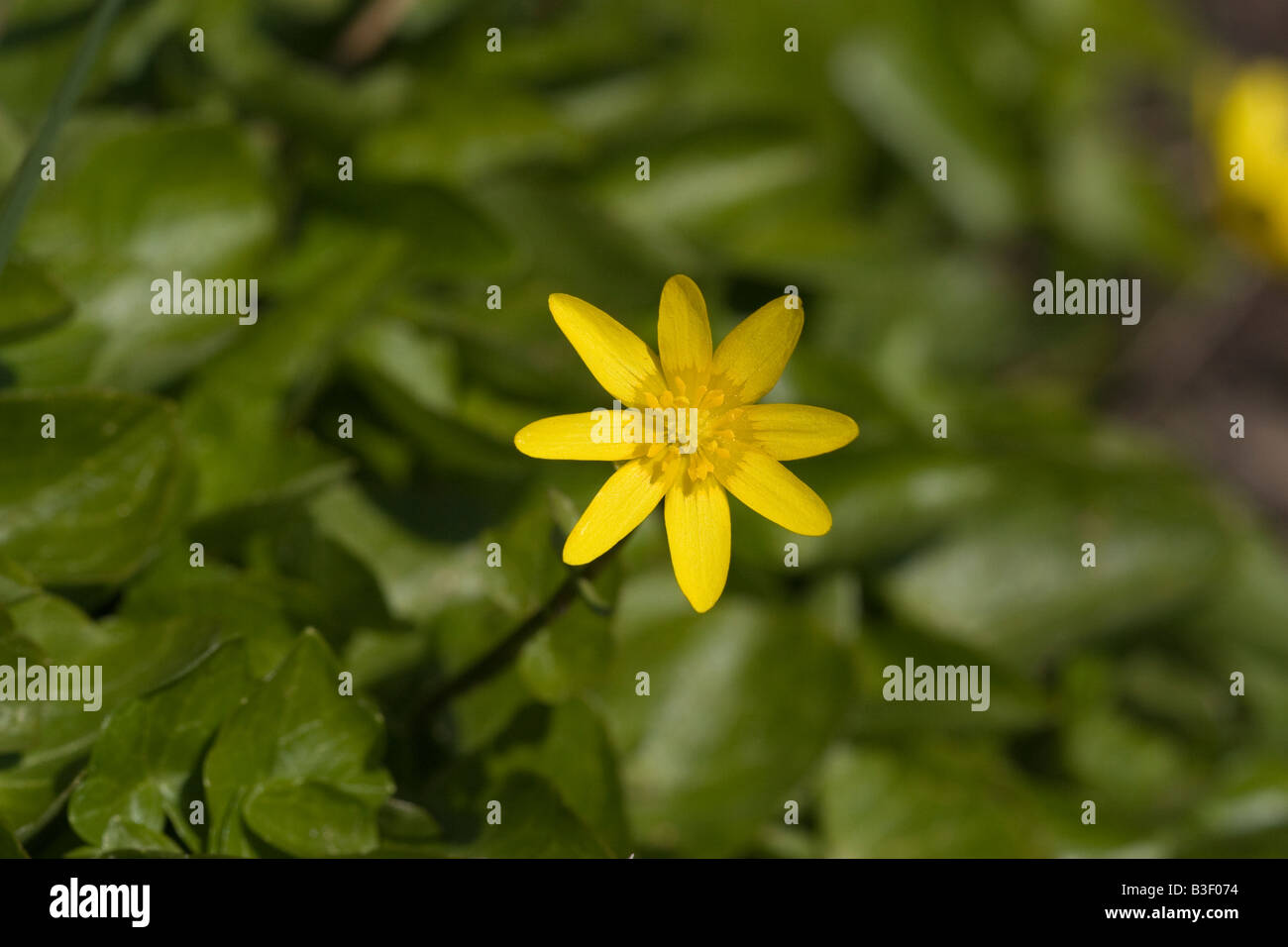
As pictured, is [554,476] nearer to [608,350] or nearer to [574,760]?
[574,760]

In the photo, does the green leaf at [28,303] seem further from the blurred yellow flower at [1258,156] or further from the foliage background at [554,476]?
the blurred yellow flower at [1258,156]

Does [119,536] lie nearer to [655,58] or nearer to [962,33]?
[655,58]

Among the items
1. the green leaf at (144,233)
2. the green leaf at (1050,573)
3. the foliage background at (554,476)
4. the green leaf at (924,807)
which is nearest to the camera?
→ the foliage background at (554,476)
